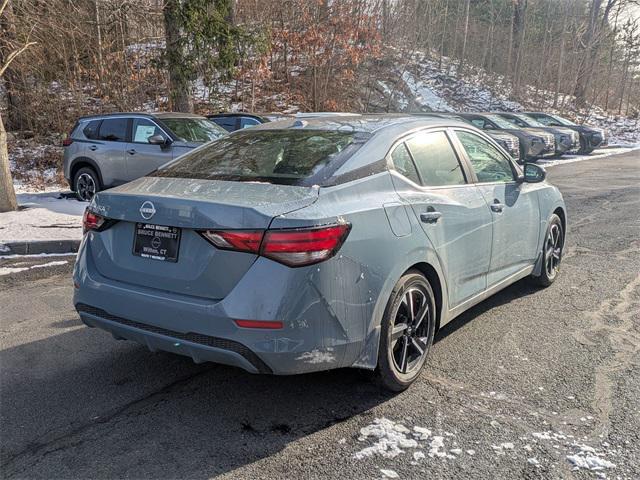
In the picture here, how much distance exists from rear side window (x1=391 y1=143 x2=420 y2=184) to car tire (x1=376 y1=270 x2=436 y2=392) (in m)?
0.65

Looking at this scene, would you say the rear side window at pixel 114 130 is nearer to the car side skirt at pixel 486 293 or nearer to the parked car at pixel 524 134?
the car side skirt at pixel 486 293

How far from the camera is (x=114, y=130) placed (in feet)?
36.7

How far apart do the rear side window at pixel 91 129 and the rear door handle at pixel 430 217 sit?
9285mm

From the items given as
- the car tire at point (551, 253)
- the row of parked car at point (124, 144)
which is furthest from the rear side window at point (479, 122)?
the car tire at point (551, 253)

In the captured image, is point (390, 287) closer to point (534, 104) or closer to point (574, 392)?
point (574, 392)

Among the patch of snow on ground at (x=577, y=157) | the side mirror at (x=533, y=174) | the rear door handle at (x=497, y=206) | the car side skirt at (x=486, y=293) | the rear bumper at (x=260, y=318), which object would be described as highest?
the side mirror at (x=533, y=174)

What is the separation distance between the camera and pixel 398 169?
12.1ft

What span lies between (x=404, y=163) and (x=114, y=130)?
348 inches

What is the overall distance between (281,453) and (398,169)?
1.86 metres

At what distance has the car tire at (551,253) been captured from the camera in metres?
5.55

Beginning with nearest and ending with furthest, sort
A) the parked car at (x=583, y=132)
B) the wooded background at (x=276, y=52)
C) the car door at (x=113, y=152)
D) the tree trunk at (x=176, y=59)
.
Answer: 1. the car door at (x=113, y=152)
2. the tree trunk at (x=176, y=59)
3. the wooded background at (x=276, y=52)
4. the parked car at (x=583, y=132)

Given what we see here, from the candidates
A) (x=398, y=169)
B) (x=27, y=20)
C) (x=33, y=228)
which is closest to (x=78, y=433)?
(x=398, y=169)

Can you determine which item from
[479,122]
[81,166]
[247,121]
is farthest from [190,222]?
[479,122]

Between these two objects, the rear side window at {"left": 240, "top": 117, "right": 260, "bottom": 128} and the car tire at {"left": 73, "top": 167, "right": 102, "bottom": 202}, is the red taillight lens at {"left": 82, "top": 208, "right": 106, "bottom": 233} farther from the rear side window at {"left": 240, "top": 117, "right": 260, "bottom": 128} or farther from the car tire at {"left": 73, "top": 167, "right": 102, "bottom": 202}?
the rear side window at {"left": 240, "top": 117, "right": 260, "bottom": 128}
